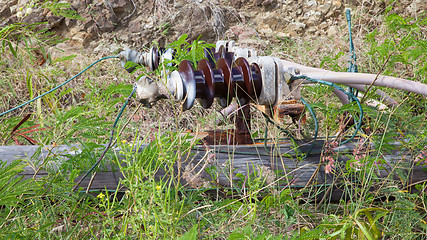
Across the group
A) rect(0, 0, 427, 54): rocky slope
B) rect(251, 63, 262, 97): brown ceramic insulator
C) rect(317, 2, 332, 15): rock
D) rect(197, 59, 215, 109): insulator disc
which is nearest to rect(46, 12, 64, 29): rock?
rect(0, 0, 427, 54): rocky slope

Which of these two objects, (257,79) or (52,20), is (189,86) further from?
(52,20)

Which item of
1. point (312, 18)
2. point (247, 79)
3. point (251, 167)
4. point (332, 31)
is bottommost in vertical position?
point (251, 167)

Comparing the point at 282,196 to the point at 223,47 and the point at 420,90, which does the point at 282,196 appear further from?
the point at 223,47

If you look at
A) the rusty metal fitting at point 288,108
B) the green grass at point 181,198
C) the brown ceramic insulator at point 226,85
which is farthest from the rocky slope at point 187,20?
the rusty metal fitting at point 288,108

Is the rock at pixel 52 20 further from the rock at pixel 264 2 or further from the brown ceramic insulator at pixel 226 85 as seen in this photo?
the brown ceramic insulator at pixel 226 85

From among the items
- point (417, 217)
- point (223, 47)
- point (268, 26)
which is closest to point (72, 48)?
point (268, 26)

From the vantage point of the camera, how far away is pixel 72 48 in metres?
4.71

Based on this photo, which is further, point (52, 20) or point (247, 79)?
point (52, 20)

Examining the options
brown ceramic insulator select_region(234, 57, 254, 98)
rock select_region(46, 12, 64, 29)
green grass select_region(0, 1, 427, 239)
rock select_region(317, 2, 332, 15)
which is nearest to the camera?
green grass select_region(0, 1, 427, 239)

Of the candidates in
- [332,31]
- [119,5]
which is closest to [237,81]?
[119,5]

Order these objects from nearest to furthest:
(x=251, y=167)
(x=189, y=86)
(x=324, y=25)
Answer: (x=189, y=86) → (x=251, y=167) → (x=324, y=25)

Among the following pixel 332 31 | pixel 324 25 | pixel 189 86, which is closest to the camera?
pixel 189 86

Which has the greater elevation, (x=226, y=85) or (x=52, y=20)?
(x=226, y=85)

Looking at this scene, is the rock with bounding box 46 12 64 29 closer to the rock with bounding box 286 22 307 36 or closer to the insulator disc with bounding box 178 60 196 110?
the rock with bounding box 286 22 307 36
